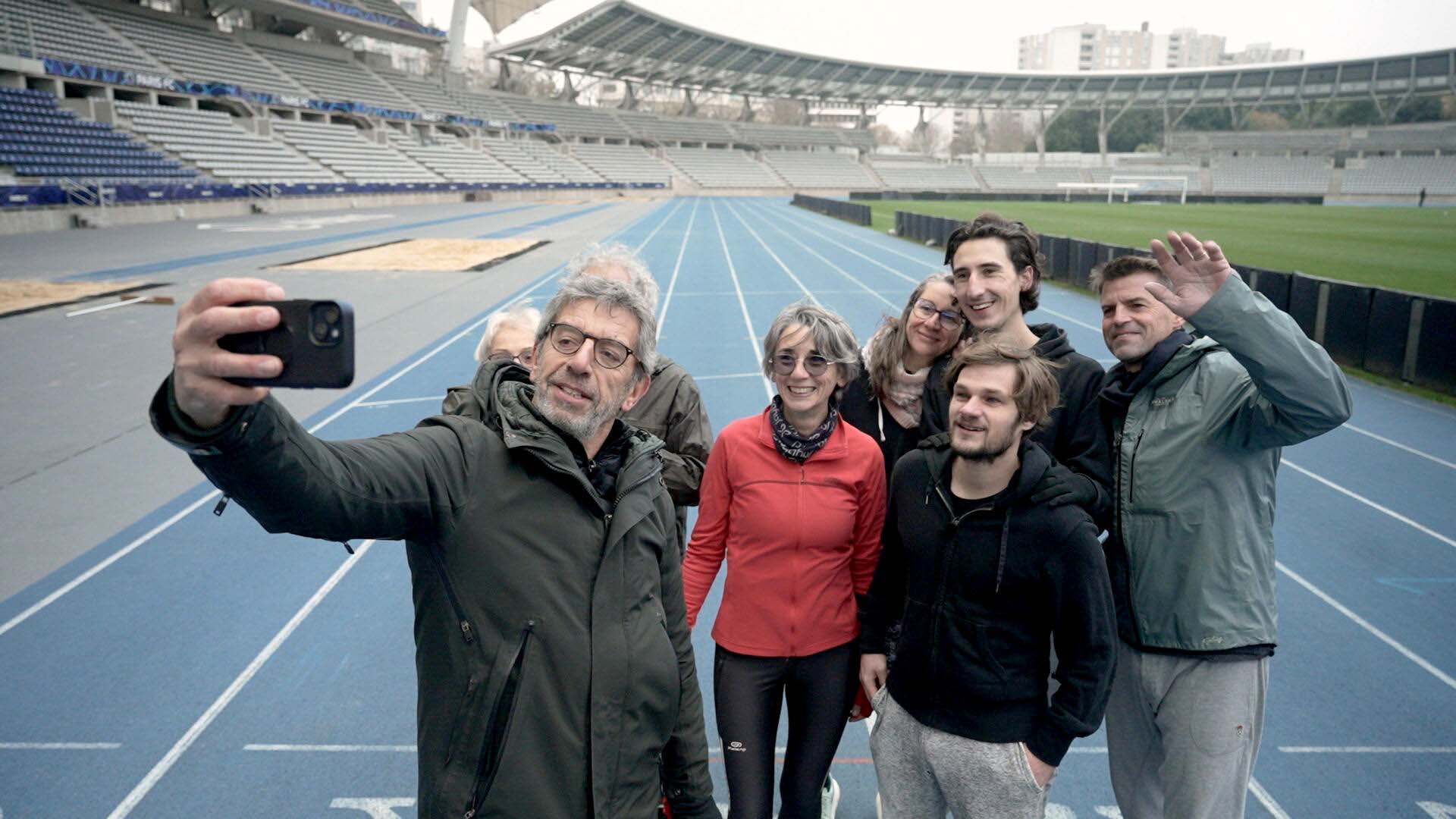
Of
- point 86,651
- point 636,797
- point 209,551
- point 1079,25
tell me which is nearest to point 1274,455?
point 636,797

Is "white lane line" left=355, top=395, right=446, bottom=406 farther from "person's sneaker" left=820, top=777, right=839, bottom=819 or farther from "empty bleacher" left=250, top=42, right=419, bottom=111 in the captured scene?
"empty bleacher" left=250, top=42, right=419, bottom=111

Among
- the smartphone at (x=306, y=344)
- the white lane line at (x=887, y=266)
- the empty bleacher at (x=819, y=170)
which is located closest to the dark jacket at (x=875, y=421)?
the smartphone at (x=306, y=344)

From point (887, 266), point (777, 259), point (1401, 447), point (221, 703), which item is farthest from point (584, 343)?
point (777, 259)

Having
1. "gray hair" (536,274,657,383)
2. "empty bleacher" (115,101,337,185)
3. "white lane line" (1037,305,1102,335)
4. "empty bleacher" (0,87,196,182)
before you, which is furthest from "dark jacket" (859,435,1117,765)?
"empty bleacher" (115,101,337,185)

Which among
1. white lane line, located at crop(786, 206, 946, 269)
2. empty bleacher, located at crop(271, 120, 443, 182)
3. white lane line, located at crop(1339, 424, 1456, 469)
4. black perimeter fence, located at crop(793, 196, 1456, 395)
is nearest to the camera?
white lane line, located at crop(1339, 424, 1456, 469)

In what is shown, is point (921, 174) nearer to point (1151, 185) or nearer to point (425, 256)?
point (1151, 185)

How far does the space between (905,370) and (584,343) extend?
156 cm

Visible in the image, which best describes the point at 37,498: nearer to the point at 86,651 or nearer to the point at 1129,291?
the point at 86,651

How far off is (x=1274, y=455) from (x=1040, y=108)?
92.9 meters

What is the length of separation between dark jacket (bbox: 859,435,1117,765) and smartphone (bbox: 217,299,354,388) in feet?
5.53

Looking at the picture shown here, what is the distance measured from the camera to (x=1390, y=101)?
237ft

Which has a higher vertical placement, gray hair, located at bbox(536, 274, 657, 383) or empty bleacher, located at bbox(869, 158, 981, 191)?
empty bleacher, located at bbox(869, 158, 981, 191)

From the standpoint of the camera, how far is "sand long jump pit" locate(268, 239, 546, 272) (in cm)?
1947

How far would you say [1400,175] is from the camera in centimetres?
6425
